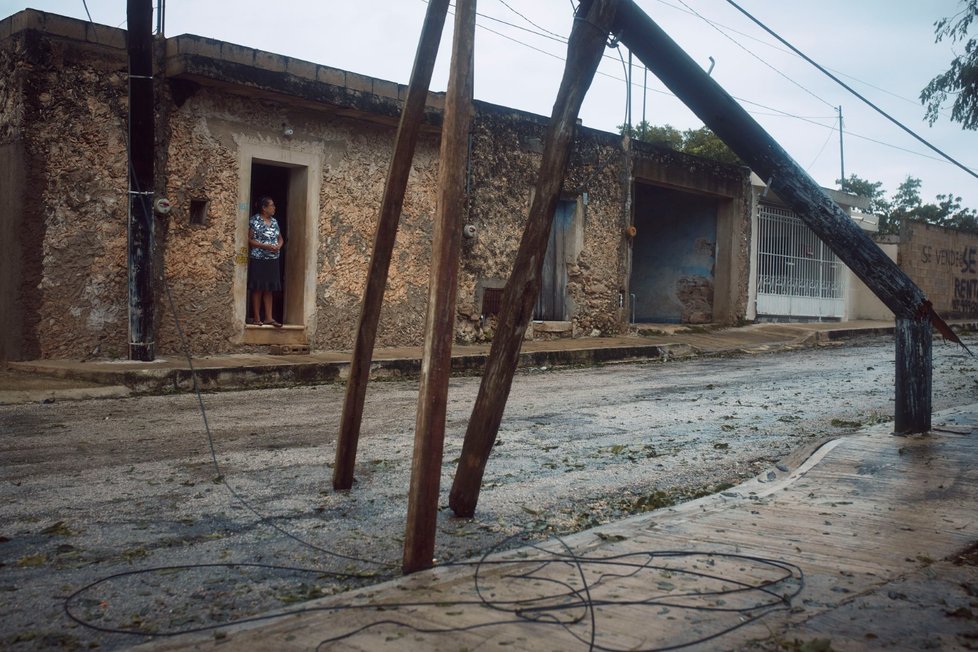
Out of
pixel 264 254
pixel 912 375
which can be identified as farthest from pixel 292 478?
pixel 264 254

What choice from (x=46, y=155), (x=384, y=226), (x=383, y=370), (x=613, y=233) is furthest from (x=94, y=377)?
(x=613, y=233)

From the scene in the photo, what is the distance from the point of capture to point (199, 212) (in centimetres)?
1218

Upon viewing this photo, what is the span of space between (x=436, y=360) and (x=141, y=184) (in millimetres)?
8130

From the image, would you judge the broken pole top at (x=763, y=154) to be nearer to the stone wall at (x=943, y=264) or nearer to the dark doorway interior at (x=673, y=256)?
the dark doorway interior at (x=673, y=256)

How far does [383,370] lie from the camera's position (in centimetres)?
1202

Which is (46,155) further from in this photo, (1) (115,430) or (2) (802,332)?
(2) (802,332)

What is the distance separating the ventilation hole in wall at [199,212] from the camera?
12086mm

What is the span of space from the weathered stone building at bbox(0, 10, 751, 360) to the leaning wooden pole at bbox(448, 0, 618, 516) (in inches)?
203

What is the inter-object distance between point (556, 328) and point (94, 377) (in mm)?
8947

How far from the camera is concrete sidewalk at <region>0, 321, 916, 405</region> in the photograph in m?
9.62

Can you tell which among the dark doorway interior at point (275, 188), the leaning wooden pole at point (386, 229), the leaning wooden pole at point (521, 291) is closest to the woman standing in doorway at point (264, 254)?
the dark doorway interior at point (275, 188)

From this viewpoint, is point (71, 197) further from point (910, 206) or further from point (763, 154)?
point (910, 206)

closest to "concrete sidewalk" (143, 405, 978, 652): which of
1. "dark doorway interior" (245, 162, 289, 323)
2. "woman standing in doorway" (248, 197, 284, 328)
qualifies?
"woman standing in doorway" (248, 197, 284, 328)

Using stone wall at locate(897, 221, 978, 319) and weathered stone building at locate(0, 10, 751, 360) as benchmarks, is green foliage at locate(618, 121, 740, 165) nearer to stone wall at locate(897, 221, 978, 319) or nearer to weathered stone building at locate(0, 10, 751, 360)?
stone wall at locate(897, 221, 978, 319)
